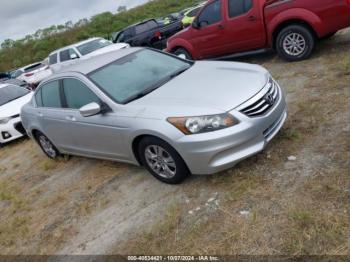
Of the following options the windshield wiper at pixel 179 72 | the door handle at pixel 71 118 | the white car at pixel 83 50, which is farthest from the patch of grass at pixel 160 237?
the white car at pixel 83 50

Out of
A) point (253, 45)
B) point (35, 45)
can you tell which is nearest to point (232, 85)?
point (253, 45)

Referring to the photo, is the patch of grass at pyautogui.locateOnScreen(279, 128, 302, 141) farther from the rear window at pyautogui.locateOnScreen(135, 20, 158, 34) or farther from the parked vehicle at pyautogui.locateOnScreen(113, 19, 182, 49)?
the rear window at pyautogui.locateOnScreen(135, 20, 158, 34)

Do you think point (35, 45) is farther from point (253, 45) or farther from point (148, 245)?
point (148, 245)

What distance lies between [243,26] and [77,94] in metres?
4.54

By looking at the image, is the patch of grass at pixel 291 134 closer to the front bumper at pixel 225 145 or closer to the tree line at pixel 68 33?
the front bumper at pixel 225 145

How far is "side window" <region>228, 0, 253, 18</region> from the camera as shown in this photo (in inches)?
326

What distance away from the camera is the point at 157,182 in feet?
15.9

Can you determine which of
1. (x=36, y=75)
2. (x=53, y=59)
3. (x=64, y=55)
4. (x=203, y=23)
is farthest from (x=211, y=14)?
(x=36, y=75)

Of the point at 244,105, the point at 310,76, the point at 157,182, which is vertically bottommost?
the point at 157,182

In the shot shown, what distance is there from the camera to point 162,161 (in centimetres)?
451

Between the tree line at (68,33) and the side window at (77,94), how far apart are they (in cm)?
3369

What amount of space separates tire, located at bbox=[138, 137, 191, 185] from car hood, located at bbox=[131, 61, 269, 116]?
0.40 metres

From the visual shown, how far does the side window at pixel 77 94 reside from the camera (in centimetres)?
506

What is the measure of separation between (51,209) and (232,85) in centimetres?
295
